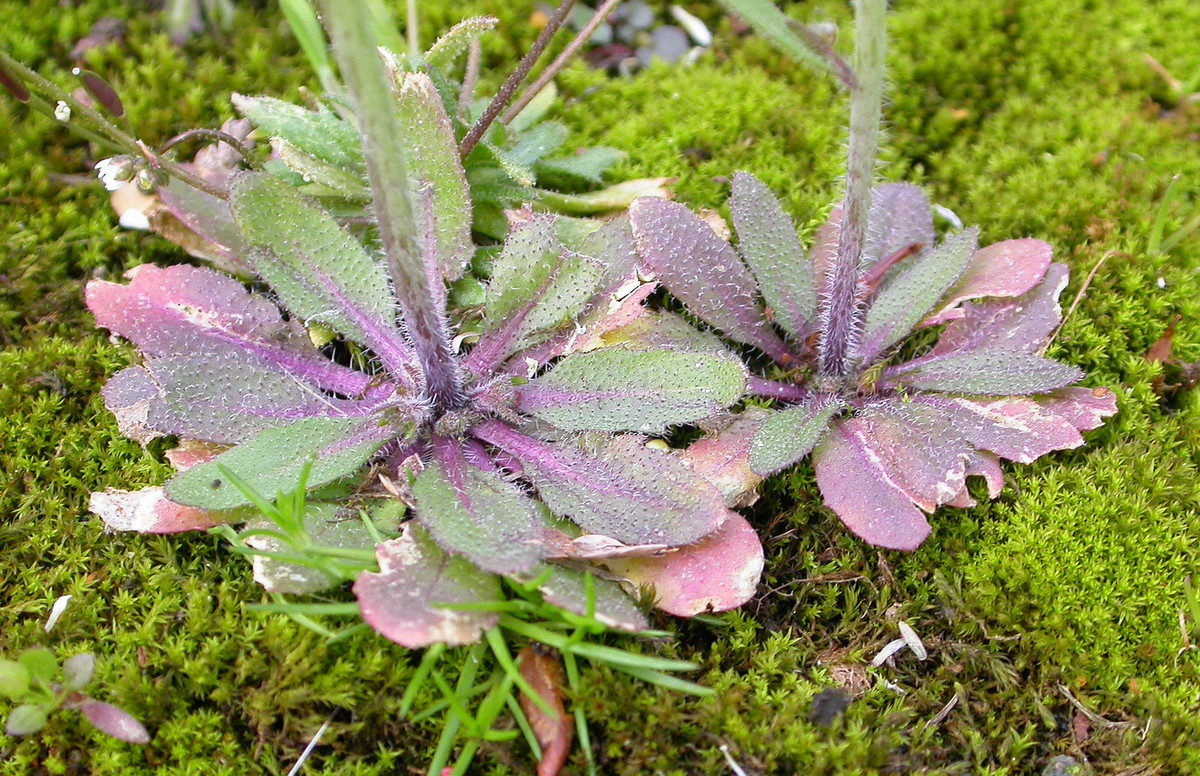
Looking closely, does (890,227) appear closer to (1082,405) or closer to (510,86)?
(1082,405)

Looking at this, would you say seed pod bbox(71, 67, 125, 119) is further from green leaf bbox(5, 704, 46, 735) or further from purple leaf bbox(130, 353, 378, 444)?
green leaf bbox(5, 704, 46, 735)

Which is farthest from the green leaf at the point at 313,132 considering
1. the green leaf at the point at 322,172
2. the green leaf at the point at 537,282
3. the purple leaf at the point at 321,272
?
the green leaf at the point at 537,282

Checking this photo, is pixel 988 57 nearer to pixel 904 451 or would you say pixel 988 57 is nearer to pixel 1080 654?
pixel 904 451

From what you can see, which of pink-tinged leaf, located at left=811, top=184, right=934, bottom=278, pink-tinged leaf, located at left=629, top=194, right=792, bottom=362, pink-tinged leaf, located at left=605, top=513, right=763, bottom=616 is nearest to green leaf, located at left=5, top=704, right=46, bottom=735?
pink-tinged leaf, located at left=605, top=513, right=763, bottom=616

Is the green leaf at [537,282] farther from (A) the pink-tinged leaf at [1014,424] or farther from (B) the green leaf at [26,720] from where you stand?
(B) the green leaf at [26,720]

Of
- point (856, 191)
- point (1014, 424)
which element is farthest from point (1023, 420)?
point (856, 191)

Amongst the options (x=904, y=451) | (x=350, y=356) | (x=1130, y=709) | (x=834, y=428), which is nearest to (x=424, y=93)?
(x=350, y=356)

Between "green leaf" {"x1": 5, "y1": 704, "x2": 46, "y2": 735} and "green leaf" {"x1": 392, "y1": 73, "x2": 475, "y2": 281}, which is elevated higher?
"green leaf" {"x1": 392, "y1": 73, "x2": 475, "y2": 281}
